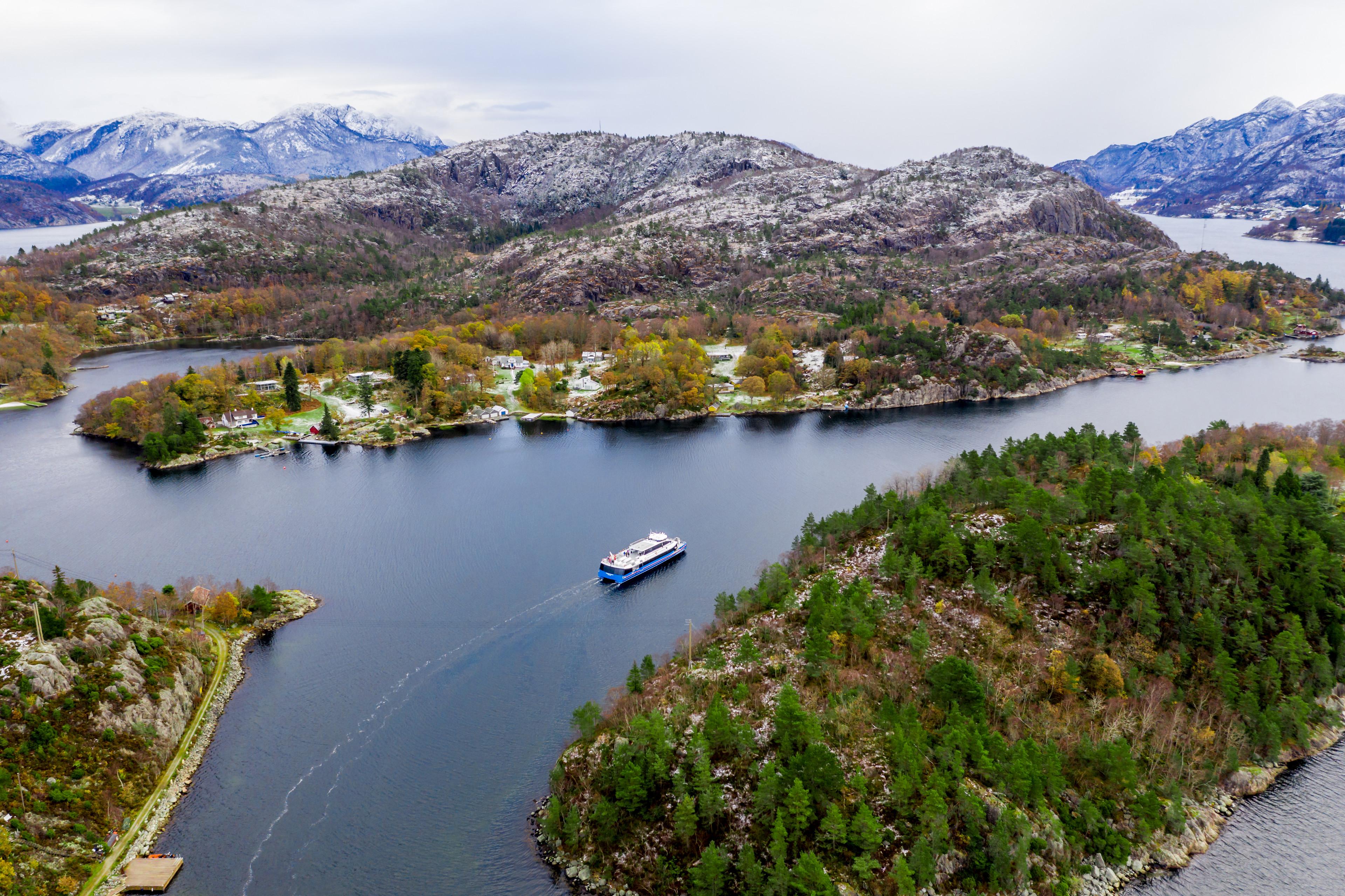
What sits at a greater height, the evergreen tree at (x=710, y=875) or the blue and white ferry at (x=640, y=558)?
the blue and white ferry at (x=640, y=558)

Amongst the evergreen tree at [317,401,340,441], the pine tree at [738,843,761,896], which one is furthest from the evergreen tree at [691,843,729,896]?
the evergreen tree at [317,401,340,441]

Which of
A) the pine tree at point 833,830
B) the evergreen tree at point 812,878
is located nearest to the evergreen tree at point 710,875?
the evergreen tree at point 812,878

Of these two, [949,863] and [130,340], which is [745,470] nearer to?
[949,863]

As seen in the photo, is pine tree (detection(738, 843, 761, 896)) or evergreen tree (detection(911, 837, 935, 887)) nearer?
pine tree (detection(738, 843, 761, 896))

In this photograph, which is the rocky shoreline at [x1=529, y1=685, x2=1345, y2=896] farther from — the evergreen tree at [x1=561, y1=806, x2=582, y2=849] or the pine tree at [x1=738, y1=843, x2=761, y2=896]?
the pine tree at [x1=738, y1=843, x2=761, y2=896]

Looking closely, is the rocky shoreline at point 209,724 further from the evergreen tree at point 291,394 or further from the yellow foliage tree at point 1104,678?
the evergreen tree at point 291,394
